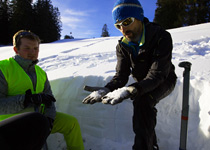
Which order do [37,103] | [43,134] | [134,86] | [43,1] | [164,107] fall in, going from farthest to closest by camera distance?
[43,1] → [164,107] → [37,103] → [134,86] → [43,134]

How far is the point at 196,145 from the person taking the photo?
1.84 m

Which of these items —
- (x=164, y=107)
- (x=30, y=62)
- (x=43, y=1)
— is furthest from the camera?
(x=43, y=1)

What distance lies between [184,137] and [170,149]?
1.46 feet

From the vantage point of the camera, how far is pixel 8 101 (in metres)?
1.52

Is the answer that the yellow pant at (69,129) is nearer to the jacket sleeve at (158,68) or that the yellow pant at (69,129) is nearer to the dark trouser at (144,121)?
the dark trouser at (144,121)

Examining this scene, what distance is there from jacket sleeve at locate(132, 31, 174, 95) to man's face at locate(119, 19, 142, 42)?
27 centimetres

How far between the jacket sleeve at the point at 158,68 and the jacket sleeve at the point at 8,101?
3.92ft

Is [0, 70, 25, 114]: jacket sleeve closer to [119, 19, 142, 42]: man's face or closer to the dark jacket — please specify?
the dark jacket

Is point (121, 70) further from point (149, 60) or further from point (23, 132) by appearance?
point (23, 132)

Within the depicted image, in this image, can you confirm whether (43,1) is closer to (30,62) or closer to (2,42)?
(2,42)

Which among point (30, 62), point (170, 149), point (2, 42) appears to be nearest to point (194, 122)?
point (170, 149)

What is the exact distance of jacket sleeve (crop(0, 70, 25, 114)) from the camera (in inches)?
59.4

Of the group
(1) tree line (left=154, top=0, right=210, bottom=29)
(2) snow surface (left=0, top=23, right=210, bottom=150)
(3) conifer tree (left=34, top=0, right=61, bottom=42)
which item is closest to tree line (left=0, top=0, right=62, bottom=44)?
(3) conifer tree (left=34, top=0, right=61, bottom=42)

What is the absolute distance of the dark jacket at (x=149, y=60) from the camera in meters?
1.44
